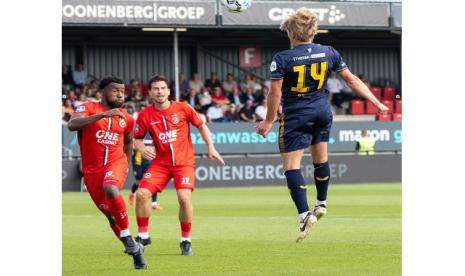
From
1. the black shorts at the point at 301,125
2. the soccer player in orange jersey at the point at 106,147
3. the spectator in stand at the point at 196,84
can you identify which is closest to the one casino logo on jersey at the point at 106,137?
the soccer player in orange jersey at the point at 106,147

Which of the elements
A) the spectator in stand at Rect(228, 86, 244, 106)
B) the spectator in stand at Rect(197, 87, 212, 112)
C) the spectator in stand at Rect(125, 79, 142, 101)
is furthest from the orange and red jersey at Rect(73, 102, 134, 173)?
the spectator in stand at Rect(228, 86, 244, 106)

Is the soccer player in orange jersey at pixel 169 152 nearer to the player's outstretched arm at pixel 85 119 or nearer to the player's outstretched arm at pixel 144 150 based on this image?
the player's outstretched arm at pixel 144 150

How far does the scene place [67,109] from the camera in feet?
107

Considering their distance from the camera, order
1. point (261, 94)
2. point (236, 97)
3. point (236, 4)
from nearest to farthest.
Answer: point (236, 4) < point (236, 97) < point (261, 94)

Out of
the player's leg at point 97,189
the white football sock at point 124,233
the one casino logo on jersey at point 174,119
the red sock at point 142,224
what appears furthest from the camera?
the red sock at point 142,224

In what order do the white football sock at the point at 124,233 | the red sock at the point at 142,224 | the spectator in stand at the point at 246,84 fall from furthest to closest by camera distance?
1. the spectator in stand at the point at 246,84
2. the red sock at the point at 142,224
3. the white football sock at the point at 124,233

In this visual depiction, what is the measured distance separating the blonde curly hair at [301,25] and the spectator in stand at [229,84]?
90.2ft

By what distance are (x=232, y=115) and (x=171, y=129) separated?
23332 millimetres

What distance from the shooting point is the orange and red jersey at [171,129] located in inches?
503

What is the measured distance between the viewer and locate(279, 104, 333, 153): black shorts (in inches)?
421

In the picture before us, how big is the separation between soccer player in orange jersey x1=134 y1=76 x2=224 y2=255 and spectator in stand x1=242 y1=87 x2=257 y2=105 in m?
24.5

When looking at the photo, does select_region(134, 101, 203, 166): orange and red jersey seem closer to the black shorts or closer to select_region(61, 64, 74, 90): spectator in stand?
the black shorts

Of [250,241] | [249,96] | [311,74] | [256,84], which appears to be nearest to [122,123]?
[311,74]

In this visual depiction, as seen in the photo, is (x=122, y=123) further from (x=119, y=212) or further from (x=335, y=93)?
(x=335, y=93)
